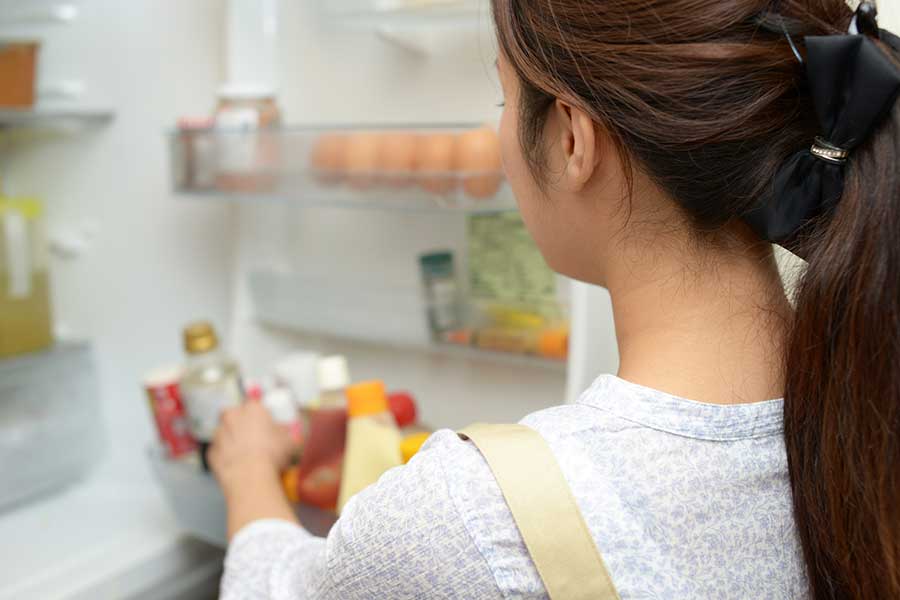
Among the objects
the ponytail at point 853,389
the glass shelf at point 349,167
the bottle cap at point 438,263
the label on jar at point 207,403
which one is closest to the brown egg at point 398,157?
the glass shelf at point 349,167

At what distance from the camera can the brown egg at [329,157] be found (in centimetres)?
104

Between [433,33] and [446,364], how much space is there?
43 centimetres

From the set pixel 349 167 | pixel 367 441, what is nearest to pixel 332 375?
pixel 367 441

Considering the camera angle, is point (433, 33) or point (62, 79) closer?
point (433, 33)

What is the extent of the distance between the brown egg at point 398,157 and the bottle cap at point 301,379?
0.27 m

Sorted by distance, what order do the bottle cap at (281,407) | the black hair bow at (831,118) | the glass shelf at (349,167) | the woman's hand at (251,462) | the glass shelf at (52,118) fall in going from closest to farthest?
the black hair bow at (831,118) < the woman's hand at (251,462) < the glass shelf at (349,167) < the bottle cap at (281,407) < the glass shelf at (52,118)

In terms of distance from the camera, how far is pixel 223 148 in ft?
3.66

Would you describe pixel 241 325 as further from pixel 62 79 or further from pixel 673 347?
pixel 673 347

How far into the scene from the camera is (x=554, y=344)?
3.12 feet

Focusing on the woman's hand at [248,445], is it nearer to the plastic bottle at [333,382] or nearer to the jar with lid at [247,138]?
the plastic bottle at [333,382]

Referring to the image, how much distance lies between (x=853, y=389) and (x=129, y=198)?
3.94ft

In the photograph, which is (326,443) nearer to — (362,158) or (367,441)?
(367,441)

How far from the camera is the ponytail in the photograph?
18.6 inches

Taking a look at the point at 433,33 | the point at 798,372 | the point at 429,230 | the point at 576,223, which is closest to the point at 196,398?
the point at 429,230
